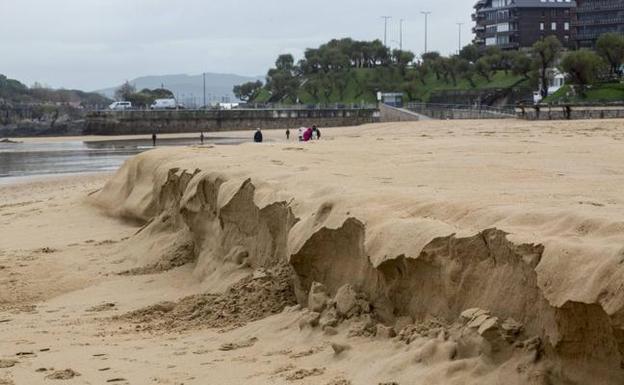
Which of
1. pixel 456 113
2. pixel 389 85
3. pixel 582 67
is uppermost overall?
pixel 582 67

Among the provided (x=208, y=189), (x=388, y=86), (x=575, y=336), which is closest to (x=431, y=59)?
(x=388, y=86)

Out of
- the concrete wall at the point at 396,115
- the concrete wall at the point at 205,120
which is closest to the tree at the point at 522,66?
the concrete wall at the point at 396,115

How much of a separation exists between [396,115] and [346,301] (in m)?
66.7

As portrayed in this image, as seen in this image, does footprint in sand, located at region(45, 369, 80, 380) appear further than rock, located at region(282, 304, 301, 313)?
No

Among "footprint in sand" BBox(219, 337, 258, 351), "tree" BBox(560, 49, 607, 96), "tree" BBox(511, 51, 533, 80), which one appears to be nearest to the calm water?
"footprint in sand" BBox(219, 337, 258, 351)

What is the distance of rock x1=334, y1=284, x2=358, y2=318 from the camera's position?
7591 mm

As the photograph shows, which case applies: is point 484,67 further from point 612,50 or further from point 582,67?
point 582,67

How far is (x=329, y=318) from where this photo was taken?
25.2 feet

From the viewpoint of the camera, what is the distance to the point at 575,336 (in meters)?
5.39

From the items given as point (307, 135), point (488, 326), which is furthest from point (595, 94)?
point (488, 326)

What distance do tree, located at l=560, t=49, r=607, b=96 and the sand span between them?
199 ft

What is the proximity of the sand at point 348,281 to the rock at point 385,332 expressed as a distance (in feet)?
0.06

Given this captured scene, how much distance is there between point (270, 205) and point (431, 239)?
3.37m

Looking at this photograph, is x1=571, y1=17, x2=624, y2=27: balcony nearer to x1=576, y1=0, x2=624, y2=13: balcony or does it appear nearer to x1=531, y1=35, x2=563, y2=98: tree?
x1=576, y1=0, x2=624, y2=13: balcony
